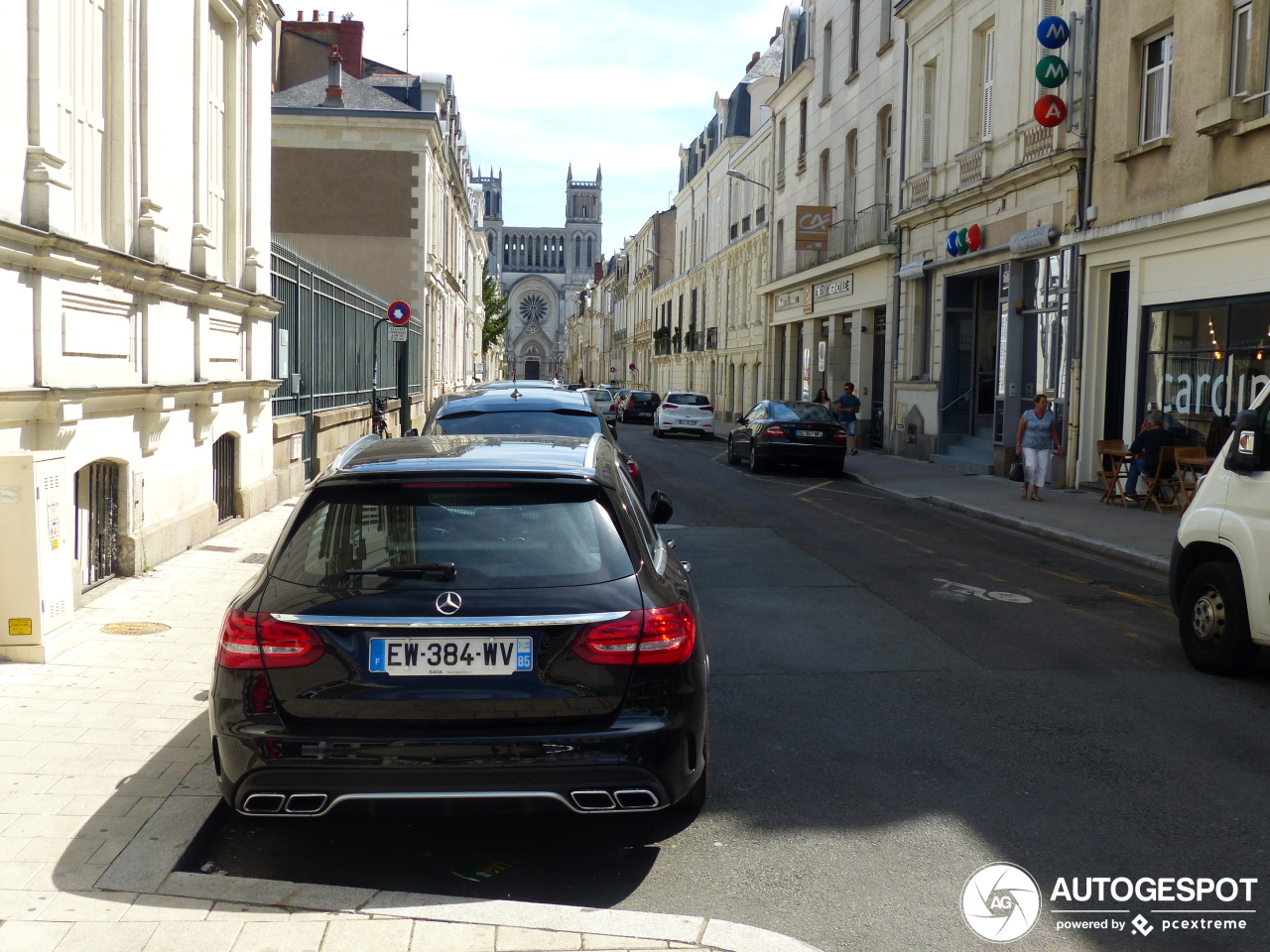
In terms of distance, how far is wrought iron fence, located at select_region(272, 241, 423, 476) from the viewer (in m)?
15.4

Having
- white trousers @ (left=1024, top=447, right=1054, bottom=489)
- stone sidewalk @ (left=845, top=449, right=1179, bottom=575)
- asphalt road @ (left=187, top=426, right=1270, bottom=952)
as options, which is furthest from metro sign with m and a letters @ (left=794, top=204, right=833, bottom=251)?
asphalt road @ (left=187, top=426, right=1270, bottom=952)

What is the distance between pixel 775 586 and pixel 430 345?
32.5 m

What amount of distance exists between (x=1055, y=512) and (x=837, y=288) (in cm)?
1858

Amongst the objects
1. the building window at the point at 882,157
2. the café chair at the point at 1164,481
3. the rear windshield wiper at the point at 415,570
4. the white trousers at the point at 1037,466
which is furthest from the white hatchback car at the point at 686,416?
the rear windshield wiper at the point at 415,570

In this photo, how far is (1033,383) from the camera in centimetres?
2167

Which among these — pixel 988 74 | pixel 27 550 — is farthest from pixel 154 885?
pixel 988 74

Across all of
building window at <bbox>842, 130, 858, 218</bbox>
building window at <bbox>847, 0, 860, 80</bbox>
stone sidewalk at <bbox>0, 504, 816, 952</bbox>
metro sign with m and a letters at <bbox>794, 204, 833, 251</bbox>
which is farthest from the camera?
metro sign with m and a letters at <bbox>794, 204, 833, 251</bbox>

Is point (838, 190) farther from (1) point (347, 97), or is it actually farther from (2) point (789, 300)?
(1) point (347, 97)

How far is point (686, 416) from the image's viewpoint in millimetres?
38969

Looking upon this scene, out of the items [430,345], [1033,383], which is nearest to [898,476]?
[1033,383]

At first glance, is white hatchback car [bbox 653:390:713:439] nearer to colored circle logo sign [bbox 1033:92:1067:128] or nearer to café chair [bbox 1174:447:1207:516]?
colored circle logo sign [bbox 1033:92:1067:128]

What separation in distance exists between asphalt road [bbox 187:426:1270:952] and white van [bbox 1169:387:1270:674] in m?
0.23

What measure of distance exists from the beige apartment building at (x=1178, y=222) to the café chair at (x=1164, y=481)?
0.39m

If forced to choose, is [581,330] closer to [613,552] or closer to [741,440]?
[741,440]
